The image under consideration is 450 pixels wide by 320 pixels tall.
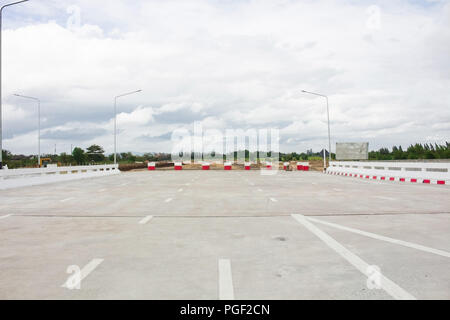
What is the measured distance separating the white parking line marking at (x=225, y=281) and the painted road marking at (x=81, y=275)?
5.53ft

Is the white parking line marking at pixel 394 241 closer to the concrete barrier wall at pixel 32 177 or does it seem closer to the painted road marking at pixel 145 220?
the painted road marking at pixel 145 220

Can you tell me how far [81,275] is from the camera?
18.8 feet

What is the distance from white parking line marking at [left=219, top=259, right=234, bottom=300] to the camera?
485 centimetres

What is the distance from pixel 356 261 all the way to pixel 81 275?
374 centimetres

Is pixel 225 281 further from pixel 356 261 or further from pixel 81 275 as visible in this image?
pixel 356 261

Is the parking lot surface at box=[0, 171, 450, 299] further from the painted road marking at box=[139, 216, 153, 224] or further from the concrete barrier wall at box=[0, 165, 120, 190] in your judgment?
the concrete barrier wall at box=[0, 165, 120, 190]

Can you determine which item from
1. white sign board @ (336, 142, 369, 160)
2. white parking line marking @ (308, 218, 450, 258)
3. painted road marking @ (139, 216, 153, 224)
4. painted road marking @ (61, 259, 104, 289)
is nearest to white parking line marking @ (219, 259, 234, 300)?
painted road marking @ (61, 259, 104, 289)

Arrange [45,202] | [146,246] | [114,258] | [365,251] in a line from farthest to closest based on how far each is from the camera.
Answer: [45,202], [146,246], [365,251], [114,258]
